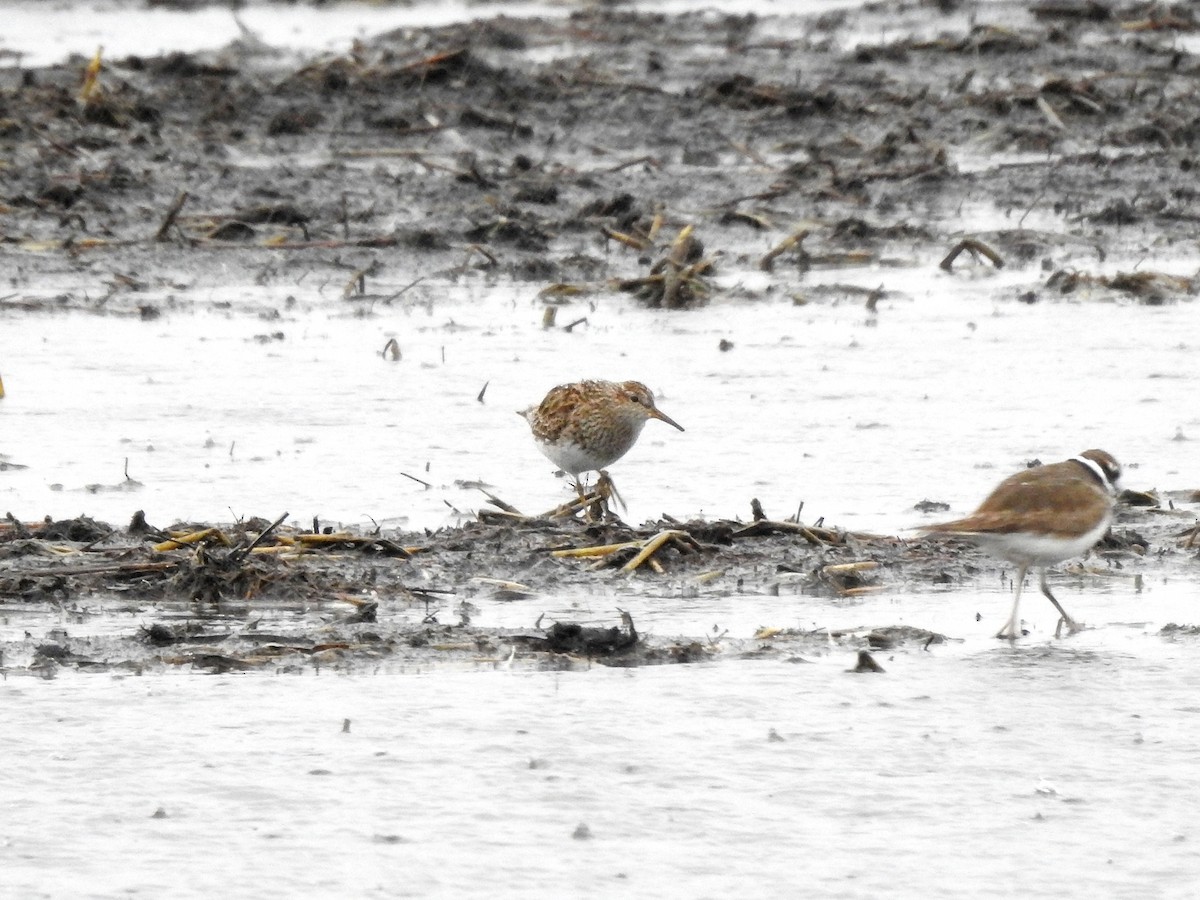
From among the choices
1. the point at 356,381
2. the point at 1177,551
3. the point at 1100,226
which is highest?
the point at 1100,226

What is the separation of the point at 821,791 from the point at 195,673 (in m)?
2.10

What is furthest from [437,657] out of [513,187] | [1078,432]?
[513,187]

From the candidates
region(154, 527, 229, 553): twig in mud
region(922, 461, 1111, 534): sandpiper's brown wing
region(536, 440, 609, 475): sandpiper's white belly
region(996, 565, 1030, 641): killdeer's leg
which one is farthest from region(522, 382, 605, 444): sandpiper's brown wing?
region(996, 565, 1030, 641): killdeer's leg

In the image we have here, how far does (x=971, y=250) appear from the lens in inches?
593

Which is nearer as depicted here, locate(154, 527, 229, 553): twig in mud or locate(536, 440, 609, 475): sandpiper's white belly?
locate(154, 527, 229, 553): twig in mud

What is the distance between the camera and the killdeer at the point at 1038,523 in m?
7.57

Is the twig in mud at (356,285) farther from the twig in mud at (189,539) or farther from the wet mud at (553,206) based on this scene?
the twig in mud at (189,539)

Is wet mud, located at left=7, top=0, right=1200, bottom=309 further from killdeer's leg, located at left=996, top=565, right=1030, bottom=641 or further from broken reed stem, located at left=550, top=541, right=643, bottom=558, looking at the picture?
killdeer's leg, located at left=996, top=565, right=1030, bottom=641

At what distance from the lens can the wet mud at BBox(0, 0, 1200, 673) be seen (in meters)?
7.80

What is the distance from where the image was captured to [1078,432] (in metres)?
10.7

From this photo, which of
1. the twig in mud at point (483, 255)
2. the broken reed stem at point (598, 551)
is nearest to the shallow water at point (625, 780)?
the broken reed stem at point (598, 551)

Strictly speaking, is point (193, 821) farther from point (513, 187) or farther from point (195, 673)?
point (513, 187)

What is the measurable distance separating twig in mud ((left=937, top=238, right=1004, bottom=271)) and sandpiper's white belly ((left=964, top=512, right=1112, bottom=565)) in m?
7.27

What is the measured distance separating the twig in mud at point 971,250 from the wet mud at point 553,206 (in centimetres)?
18
